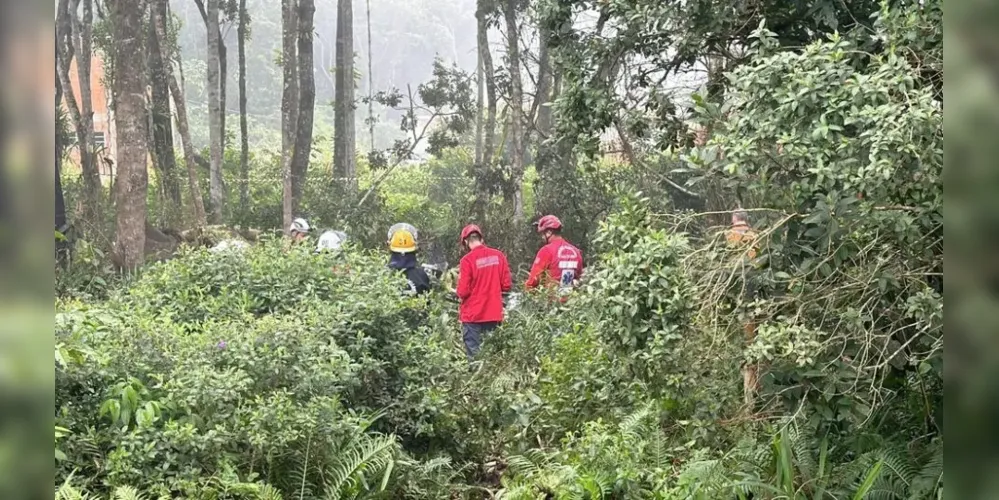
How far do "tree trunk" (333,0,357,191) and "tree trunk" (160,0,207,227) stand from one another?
108 inches

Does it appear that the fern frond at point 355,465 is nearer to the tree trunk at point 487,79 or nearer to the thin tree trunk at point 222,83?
the tree trunk at point 487,79

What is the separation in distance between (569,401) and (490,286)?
1978 millimetres

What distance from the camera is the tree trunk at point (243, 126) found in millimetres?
16688

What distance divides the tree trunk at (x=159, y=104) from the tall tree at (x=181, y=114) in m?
0.05

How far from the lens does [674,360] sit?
4.79m

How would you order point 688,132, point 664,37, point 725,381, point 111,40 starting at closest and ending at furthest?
point 725,381
point 664,37
point 688,132
point 111,40

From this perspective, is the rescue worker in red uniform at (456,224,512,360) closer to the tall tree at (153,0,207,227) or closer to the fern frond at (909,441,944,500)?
the fern frond at (909,441,944,500)

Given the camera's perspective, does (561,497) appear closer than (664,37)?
Yes

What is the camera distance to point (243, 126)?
59.3 feet

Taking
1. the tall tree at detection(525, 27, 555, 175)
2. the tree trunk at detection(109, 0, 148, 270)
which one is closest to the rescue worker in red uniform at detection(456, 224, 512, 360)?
the tree trunk at detection(109, 0, 148, 270)

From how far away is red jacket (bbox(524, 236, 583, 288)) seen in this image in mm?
8445

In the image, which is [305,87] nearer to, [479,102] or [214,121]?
[214,121]
